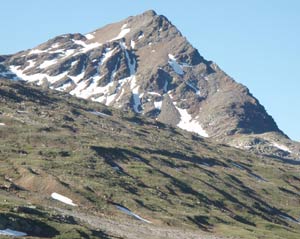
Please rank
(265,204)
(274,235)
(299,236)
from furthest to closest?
(265,204), (299,236), (274,235)

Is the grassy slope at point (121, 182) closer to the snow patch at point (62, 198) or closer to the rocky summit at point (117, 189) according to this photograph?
the rocky summit at point (117, 189)

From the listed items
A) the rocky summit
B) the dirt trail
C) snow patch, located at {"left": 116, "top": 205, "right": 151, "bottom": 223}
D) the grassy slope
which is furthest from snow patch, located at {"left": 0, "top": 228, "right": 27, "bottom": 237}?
snow patch, located at {"left": 116, "top": 205, "right": 151, "bottom": 223}

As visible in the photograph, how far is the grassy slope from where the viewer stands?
95.8m

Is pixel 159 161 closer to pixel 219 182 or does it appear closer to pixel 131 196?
pixel 219 182

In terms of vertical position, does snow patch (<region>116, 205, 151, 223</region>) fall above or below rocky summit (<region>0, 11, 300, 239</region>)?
below

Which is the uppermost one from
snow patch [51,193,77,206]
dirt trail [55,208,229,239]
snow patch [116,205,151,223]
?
dirt trail [55,208,229,239]

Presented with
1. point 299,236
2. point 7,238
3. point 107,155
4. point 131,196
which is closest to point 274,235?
point 299,236

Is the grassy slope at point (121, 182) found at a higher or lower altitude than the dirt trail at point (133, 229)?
higher

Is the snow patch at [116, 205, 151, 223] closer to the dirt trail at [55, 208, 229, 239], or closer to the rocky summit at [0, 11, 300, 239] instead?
the rocky summit at [0, 11, 300, 239]

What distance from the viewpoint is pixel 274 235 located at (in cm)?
10881

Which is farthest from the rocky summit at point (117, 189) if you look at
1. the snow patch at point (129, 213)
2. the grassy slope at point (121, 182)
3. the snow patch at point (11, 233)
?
the snow patch at point (129, 213)

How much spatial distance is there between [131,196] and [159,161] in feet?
164

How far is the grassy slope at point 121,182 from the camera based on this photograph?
9575 centimetres

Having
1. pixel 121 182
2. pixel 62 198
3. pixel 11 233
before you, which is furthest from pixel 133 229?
pixel 121 182
